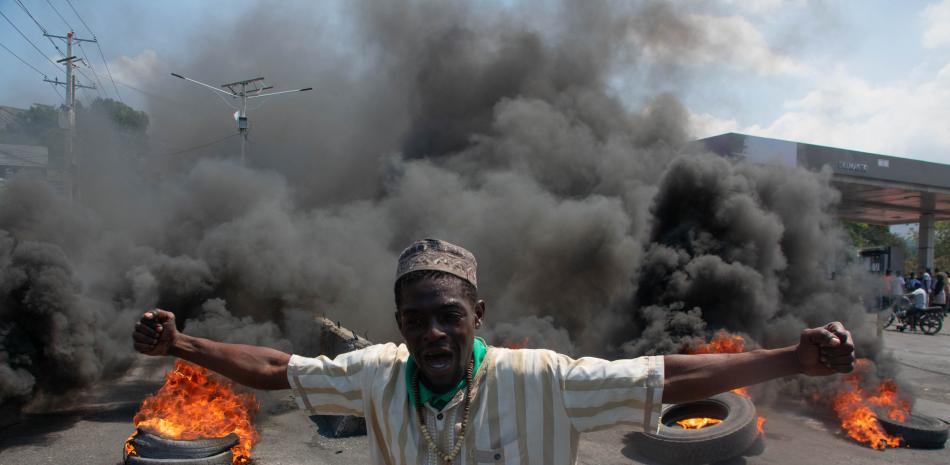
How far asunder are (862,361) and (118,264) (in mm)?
12511

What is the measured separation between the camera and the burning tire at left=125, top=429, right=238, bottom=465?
5145mm

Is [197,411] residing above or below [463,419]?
below

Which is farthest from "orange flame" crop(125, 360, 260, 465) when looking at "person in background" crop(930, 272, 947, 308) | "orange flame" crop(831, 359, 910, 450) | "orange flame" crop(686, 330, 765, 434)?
"person in background" crop(930, 272, 947, 308)

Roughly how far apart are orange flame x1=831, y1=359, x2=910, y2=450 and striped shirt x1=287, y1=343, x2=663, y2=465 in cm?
652

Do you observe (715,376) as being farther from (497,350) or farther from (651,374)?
(497,350)

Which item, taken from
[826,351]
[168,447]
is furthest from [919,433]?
[168,447]

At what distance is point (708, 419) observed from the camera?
6734mm

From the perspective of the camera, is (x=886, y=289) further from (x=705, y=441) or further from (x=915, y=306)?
(x=705, y=441)

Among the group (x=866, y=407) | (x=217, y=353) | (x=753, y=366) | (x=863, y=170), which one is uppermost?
(x=863, y=170)

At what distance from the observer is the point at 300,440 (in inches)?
270

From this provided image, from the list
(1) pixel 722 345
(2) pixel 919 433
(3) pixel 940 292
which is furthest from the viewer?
(3) pixel 940 292

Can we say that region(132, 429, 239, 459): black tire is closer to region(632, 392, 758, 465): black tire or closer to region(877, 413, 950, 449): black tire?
region(632, 392, 758, 465): black tire

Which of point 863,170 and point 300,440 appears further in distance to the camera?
point 863,170

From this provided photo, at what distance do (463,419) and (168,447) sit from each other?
467 centimetres
